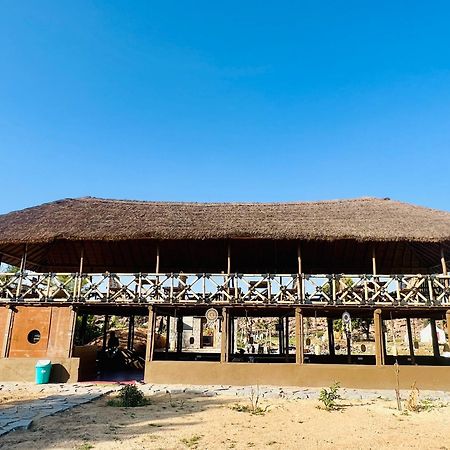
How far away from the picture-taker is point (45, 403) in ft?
32.1

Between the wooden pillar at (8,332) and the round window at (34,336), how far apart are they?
25.6 inches

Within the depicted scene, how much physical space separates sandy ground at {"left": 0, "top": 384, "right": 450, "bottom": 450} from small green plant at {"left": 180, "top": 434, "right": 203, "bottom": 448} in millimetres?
15

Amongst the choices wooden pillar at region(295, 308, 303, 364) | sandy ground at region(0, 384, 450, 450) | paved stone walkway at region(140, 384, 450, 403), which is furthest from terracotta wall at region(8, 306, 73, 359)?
wooden pillar at region(295, 308, 303, 364)

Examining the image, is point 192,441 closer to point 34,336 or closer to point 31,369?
point 31,369

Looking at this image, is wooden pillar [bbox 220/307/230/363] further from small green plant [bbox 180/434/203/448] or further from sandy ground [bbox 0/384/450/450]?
small green plant [bbox 180/434/203/448]

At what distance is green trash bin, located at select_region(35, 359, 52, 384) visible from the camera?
13.0m

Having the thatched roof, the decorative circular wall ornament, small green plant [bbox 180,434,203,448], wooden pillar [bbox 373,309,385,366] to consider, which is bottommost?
small green plant [bbox 180,434,203,448]

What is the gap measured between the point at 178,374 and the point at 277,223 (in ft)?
20.3

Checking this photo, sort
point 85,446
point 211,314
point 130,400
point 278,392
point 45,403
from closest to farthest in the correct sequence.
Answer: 1. point 85,446
2. point 130,400
3. point 45,403
4. point 278,392
5. point 211,314

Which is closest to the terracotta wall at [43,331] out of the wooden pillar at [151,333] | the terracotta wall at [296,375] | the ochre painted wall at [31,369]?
the ochre painted wall at [31,369]

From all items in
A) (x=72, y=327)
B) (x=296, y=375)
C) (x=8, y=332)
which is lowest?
(x=296, y=375)

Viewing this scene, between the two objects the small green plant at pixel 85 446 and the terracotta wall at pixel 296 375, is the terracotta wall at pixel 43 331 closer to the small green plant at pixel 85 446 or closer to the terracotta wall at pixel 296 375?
the terracotta wall at pixel 296 375

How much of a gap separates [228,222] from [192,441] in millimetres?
9445

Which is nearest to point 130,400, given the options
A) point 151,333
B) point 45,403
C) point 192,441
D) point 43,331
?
point 45,403
